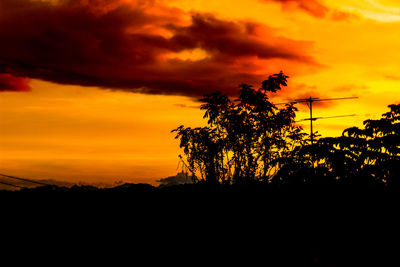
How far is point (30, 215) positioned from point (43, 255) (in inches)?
27.7

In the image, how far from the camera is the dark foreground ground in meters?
7.82

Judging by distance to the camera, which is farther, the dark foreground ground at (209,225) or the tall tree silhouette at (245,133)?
the tall tree silhouette at (245,133)

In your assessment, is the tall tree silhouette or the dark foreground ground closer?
the dark foreground ground

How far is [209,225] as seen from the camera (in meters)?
8.77

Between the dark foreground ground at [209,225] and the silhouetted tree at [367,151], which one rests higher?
the silhouetted tree at [367,151]

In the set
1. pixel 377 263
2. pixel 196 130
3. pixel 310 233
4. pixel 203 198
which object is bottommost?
pixel 377 263

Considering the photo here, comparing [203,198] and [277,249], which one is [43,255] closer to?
[203,198]

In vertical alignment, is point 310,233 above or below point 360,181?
below

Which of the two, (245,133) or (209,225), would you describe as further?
(245,133)

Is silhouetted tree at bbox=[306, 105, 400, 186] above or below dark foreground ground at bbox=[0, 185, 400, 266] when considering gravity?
above

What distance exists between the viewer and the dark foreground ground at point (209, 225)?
7824 mm

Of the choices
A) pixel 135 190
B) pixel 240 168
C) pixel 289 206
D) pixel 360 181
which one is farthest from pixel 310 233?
pixel 240 168

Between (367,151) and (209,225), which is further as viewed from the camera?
(367,151)

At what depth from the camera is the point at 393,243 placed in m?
10.4
